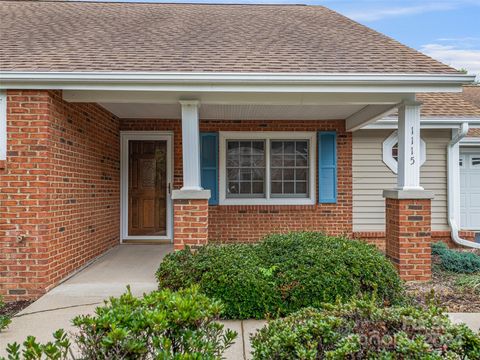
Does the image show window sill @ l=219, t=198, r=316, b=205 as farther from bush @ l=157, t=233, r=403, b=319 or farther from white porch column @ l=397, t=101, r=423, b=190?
bush @ l=157, t=233, r=403, b=319

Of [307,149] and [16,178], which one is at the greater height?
[307,149]

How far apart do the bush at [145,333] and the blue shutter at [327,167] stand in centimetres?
594

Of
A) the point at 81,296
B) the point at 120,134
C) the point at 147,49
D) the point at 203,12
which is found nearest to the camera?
the point at 81,296

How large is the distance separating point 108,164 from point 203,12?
4357mm

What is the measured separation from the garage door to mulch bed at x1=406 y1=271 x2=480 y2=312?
582 cm

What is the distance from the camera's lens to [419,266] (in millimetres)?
5301

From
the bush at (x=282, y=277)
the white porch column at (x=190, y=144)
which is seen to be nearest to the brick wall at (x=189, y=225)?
the white porch column at (x=190, y=144)

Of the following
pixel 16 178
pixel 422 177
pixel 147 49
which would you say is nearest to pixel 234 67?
pixel 147 49

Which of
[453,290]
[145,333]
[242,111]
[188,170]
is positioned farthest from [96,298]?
[453,290]

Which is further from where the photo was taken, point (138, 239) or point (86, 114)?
point (138, 239)

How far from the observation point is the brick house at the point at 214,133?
15.8ft

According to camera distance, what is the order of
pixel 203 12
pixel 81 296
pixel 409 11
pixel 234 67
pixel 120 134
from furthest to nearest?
pixel 409 11, pixel 203 12, pixel 120 134, pixel 234 67, pixel 81 296

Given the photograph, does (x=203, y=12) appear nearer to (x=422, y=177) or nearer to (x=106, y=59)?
(x=106, y=59)

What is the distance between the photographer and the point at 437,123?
301 inches
